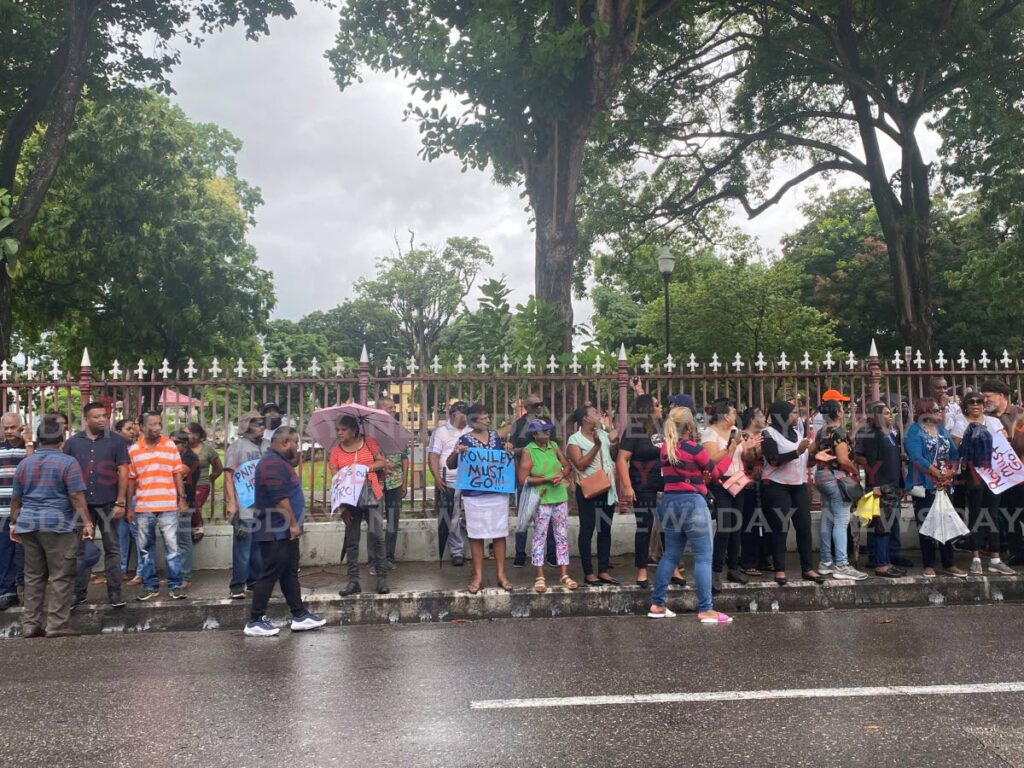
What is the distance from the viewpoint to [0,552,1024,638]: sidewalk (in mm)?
7164

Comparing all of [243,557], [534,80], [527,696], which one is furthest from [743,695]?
[534,80]

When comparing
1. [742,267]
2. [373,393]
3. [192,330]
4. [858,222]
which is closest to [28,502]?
[373,393]

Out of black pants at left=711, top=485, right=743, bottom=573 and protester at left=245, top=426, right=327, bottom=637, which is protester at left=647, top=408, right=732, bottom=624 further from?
protester at left=245, top=426, right=327, bottom=637

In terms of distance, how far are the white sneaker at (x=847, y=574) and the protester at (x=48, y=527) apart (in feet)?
22.3

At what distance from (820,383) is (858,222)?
24.3 meters

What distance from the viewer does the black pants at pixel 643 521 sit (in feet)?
24.7

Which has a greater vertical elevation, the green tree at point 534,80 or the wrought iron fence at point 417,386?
the green tree at point 534,80

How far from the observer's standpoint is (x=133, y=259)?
64.3 ft

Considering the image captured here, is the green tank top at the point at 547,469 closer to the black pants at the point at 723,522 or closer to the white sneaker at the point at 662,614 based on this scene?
the white sneaker at the point at 662,614

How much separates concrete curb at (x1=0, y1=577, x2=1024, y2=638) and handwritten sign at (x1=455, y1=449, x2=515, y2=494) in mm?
959

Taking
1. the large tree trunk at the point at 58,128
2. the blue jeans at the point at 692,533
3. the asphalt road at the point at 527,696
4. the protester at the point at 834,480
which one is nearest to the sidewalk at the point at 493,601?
the protester at the point at 834,480

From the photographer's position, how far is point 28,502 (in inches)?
263

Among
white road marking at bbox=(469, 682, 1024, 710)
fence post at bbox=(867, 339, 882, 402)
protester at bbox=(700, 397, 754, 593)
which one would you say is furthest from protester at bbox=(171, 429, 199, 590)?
fence post at bbox=(867, 339, 882, 402)

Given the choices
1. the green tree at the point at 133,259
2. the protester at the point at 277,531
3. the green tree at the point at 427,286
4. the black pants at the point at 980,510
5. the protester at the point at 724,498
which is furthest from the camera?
the green tree at the point at 427,286
